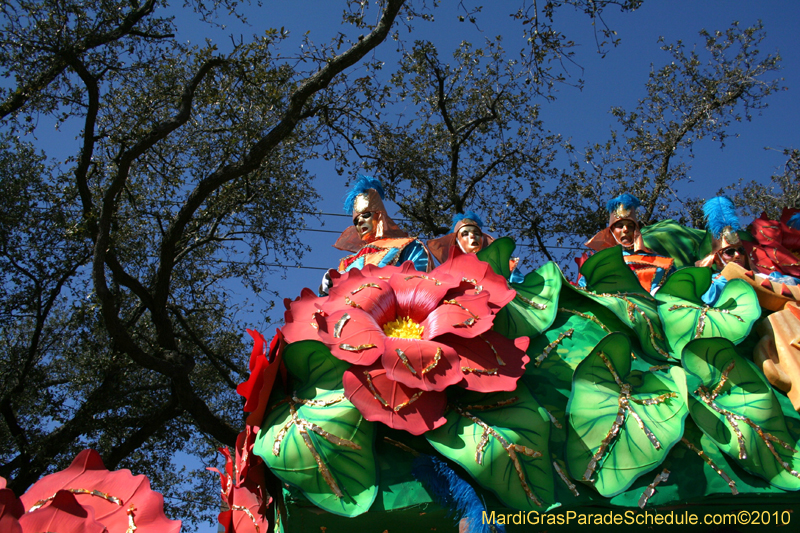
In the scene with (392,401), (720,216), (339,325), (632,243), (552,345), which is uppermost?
(632,243)

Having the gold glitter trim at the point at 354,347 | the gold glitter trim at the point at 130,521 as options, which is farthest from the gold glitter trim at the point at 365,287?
the gold glitter trim at the point at 130,521

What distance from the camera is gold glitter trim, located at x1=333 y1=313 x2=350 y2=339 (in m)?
3.40

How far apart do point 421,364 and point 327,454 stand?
1.97 ft

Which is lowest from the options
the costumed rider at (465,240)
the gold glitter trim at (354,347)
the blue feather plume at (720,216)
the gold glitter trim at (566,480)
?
the gold glitter trim at (566,480)

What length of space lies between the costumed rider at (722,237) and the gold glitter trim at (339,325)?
315 centimetres

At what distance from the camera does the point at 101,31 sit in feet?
24.7

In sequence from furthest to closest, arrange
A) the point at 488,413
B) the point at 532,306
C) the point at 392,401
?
the point at 532,306
the point at 488,413
the point at 392,401

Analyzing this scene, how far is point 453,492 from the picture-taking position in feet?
10.0

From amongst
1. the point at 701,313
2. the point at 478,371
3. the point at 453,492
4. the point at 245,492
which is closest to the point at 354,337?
the point at 478,371

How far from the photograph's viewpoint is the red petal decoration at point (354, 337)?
3.30 metres

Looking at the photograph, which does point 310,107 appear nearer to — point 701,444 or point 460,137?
point 460,137

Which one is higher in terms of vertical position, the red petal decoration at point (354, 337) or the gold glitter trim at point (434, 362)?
the red petal decoration at point (354, 337)

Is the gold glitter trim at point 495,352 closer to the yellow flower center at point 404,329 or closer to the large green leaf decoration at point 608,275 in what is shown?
the yellow flower center at point 404,329

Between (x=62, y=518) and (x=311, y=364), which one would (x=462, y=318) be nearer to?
(x=311, y=364)
